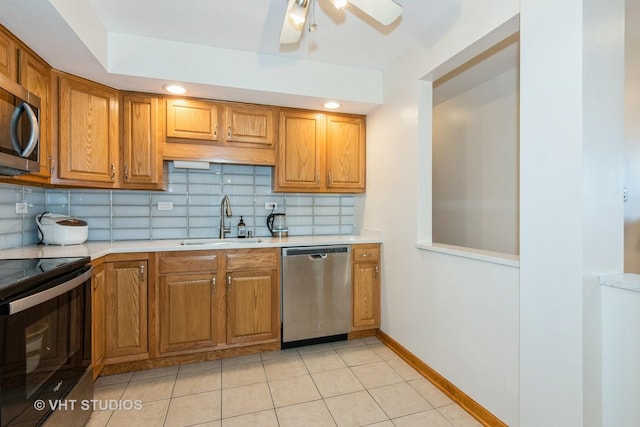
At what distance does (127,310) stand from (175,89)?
1659 mm

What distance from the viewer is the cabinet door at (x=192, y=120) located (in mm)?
2523

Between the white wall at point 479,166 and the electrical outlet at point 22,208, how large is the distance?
11.6 ft

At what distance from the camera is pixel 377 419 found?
1.76m

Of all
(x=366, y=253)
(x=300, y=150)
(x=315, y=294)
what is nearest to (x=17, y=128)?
(x=300, y=150)

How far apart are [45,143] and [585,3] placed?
9.55 feet

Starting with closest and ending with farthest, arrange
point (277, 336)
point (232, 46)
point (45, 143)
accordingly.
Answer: point (45, 143)
point (232, 46)
point (277, 336)

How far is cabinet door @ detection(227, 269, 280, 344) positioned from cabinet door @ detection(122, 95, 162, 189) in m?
1.03

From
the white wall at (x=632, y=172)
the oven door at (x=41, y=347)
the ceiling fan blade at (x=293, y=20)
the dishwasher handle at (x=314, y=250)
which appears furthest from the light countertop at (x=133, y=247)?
the white wall at (x=632, y=172)

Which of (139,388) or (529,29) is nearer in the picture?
(529,29)

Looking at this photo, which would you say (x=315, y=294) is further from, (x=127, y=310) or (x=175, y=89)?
(x=175, y=89)

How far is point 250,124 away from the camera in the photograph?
2.73 meters

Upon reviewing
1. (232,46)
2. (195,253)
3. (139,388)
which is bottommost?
(139,388)

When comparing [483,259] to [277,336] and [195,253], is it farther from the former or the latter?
[195,253]

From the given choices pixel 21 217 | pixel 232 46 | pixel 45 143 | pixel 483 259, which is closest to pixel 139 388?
pixel 21 217
